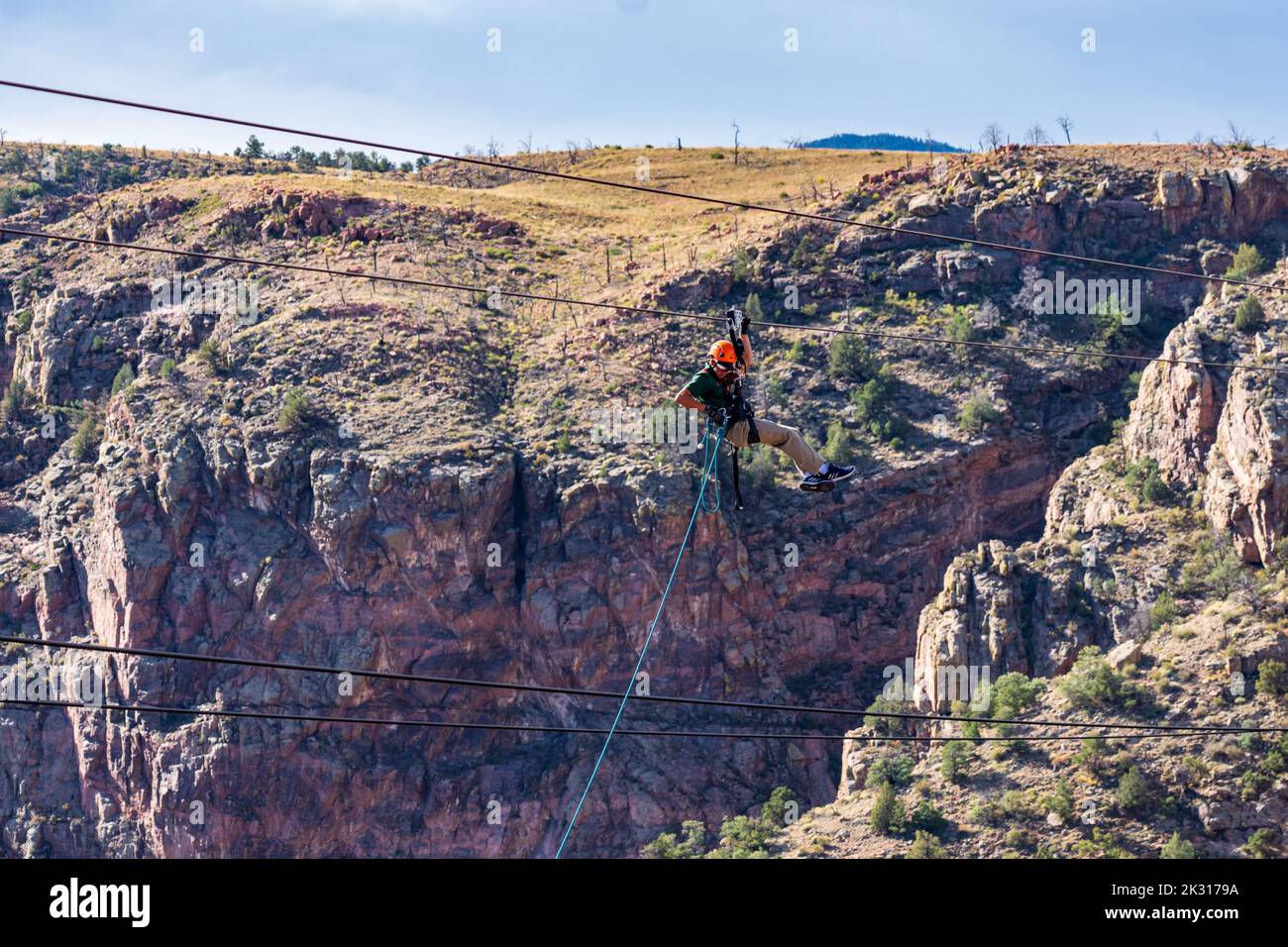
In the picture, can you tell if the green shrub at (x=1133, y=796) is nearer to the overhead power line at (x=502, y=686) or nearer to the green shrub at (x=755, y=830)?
the overhead power line at (x=502, y=686)

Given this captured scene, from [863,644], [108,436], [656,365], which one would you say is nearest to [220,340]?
[108,436]

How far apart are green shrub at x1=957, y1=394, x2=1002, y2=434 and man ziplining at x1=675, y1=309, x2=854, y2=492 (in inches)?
1439

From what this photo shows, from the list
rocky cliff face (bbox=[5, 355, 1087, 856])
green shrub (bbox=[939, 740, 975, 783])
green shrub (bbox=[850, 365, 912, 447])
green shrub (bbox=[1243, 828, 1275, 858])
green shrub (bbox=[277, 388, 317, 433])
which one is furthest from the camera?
green shrub (bbox=[850, 365, 912, 447])

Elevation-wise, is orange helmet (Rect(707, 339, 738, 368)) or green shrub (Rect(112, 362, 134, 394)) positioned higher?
orange helmet (Rect(707, 339, 738, 368))

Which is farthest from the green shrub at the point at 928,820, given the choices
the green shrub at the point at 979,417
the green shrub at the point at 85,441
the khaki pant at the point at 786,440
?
the green shrub at the point at 85,441

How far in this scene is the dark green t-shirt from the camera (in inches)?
1057

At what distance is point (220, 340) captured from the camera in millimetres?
70000

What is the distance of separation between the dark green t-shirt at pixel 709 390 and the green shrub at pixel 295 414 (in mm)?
38734

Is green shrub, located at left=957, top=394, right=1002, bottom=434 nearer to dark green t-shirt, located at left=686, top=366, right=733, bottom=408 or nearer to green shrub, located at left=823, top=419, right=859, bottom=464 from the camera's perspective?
green shrub, located at left=823, top=419, right=859, bottom=464

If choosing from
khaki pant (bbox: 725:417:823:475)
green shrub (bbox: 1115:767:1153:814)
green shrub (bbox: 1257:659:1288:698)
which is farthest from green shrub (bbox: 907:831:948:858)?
khaki pant (bbox: 725:417:823:475)

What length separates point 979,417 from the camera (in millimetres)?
63188

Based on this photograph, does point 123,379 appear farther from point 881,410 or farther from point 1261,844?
point 1261,844

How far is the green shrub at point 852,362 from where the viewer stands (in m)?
66.2

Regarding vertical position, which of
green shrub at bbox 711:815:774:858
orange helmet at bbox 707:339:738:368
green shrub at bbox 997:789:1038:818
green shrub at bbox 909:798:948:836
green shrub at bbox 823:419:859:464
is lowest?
green shrub at bbox 711:815:774:858
